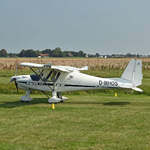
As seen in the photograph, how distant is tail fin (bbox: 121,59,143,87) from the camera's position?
58.3 ft

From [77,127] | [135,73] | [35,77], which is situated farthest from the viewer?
[35,77]

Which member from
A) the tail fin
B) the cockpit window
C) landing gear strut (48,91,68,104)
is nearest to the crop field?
landing gear strut (48,91,68,104)

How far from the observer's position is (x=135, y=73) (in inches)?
704

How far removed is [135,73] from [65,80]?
A: 393 cm

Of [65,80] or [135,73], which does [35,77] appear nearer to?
[65,80]

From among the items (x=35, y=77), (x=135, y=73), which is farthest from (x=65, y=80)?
(x=135, y=73)

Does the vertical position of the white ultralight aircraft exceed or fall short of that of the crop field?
it exceeds it

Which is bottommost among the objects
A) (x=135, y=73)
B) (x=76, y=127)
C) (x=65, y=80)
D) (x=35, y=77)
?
(x=76, y=127)

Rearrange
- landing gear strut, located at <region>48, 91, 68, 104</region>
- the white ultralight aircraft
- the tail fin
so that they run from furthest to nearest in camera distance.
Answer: landing gear strut, located at <region>48, 91, 68, 104</region>
the white ultralight aircraft
the tail fin

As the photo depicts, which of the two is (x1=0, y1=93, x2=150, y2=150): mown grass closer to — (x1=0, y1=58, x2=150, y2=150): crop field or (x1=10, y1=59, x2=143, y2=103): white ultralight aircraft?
(x1=0, y1=58, x2=150, y2=150): crop field

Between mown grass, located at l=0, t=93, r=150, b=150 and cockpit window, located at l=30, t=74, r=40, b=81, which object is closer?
mown grass, located at l=0, t=93, r=150, b=150

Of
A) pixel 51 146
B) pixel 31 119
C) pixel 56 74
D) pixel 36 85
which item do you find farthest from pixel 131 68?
pixel 51 146

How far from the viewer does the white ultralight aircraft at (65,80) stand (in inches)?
706

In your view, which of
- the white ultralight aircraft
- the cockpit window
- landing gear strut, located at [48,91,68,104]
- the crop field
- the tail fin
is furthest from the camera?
the cockpit window
